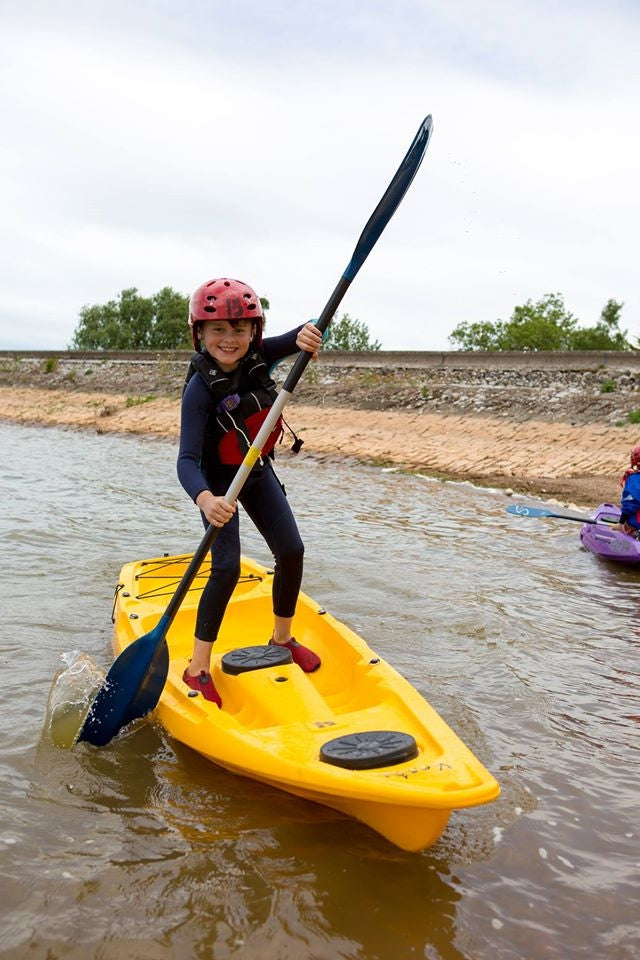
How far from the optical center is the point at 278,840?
2.81 meters

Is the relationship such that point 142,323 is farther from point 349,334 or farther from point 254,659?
point 254,659

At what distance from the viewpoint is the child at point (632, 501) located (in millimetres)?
7512

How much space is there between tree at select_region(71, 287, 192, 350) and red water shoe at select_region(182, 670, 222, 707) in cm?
4709

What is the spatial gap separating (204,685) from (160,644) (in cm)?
26

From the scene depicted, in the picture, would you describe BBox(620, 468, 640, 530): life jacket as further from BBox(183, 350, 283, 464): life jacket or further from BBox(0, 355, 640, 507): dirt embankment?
BBox(183, 350, 283, 464): life jacket

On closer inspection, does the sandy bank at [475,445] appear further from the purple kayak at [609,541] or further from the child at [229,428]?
the child at [229,428]

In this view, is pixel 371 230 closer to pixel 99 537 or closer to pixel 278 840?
pixel 278 840

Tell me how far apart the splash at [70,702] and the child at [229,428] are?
0.48 metres

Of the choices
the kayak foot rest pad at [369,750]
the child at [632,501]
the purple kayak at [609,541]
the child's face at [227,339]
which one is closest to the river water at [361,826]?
the kayak foot rest pad at [369,750]

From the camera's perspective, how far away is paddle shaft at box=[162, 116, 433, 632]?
11.1 feet

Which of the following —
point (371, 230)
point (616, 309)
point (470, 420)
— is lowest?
point (470, 420)

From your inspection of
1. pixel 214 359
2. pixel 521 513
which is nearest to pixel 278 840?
pixel 214 359

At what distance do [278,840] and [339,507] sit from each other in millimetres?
7516

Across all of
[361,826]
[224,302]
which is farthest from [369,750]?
[224,302]
